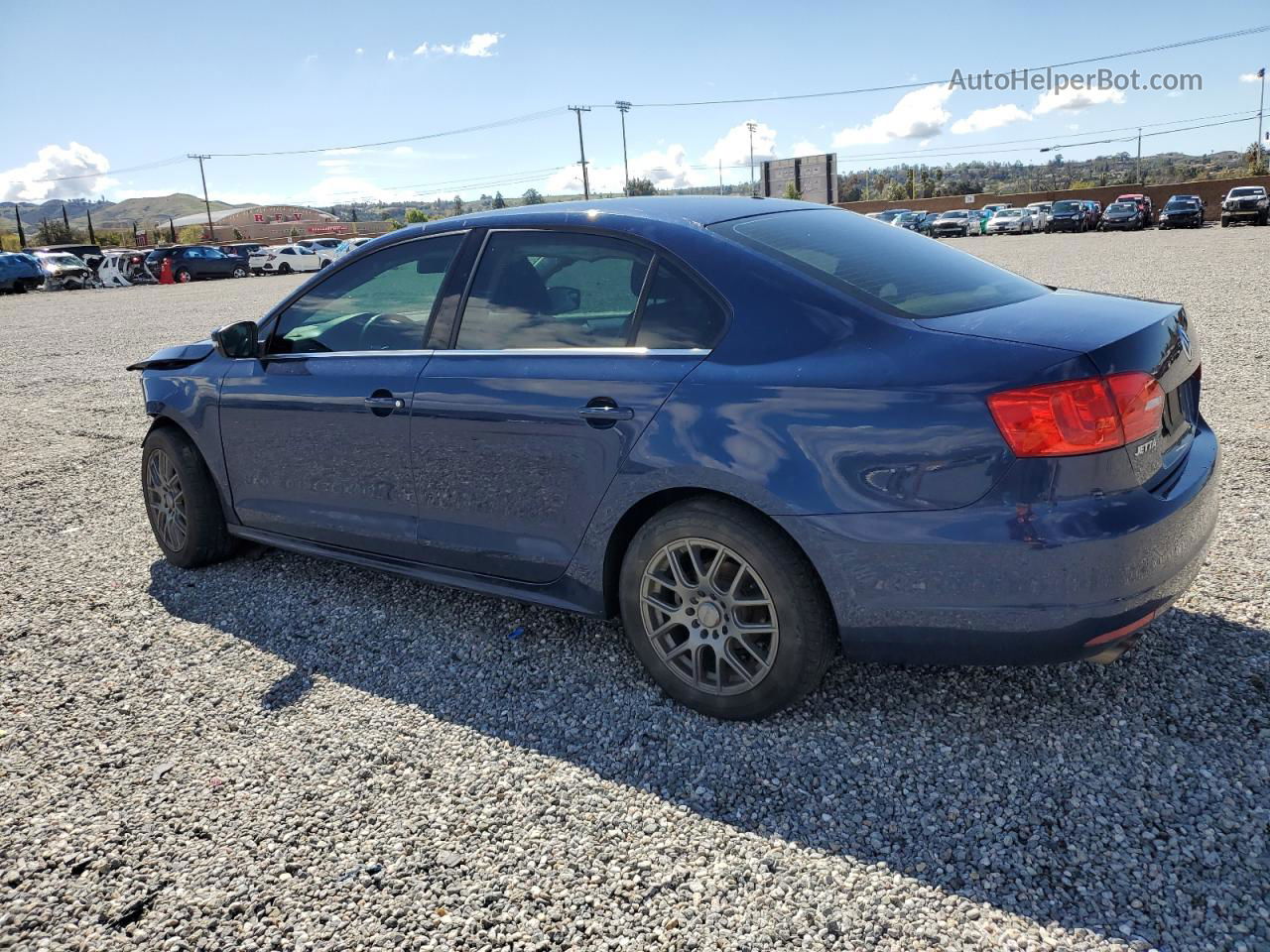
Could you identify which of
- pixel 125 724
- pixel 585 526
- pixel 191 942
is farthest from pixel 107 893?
pixel 585 526

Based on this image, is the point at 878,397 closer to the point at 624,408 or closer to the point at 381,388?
the point at 624,408

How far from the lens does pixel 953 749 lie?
2979mm

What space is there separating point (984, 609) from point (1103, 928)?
32.3 inches

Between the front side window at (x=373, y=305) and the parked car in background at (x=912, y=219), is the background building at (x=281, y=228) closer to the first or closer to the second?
the parked car in background at (x=912, y=219)

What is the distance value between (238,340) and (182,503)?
0.99 m

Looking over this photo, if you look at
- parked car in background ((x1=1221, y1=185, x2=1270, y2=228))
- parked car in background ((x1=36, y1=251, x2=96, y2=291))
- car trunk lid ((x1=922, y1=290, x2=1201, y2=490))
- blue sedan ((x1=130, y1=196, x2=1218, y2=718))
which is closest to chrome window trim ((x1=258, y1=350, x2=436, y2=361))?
blue sedan ((x1=130, y1=196, x2=1218, y2=718))

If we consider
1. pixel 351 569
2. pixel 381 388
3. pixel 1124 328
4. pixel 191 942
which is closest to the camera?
pixel 191 942

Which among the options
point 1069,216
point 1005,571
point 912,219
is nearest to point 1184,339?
point 1005,571

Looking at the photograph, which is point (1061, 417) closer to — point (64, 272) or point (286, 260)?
point (64, 272)

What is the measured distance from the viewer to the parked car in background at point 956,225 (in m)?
49.2

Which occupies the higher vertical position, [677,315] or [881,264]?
[881,264]

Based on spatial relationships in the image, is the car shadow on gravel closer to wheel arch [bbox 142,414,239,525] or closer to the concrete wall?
wheel arch [bbox 142,414,239,525]

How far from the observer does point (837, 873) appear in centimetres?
247

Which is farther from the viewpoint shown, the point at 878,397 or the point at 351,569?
the point at 351,569
